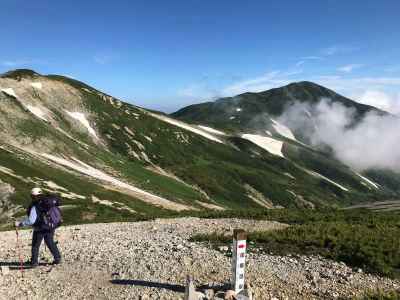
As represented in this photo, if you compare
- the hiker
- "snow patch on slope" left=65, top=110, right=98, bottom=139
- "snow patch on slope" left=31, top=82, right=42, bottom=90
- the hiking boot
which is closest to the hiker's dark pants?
the hiker

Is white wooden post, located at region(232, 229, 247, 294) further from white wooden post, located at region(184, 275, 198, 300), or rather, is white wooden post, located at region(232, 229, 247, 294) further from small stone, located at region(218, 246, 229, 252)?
small stone, located at region(218, 246, 229, 252)

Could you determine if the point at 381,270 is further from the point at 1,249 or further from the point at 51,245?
the point at 1,249

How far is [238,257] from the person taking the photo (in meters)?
14.4

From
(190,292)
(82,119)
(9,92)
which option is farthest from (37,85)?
(190,292)

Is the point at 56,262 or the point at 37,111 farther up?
the point at 37,111

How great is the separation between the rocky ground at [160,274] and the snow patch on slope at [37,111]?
118276 millimetres

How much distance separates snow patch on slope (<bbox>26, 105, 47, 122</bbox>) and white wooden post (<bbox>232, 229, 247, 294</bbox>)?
128373mm

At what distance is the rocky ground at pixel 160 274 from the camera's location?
16328 mm

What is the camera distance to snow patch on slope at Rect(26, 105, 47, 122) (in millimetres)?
134375

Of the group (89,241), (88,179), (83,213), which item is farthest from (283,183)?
(89,241)

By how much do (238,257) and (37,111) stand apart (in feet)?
436

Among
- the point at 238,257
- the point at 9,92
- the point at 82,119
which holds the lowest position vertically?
the point at 238,257

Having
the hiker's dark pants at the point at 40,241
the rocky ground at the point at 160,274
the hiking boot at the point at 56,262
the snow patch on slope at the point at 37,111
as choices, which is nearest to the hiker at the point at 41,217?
the hiker's dark pants at the point at 40,241

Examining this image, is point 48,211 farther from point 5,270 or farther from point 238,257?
point 238,257
